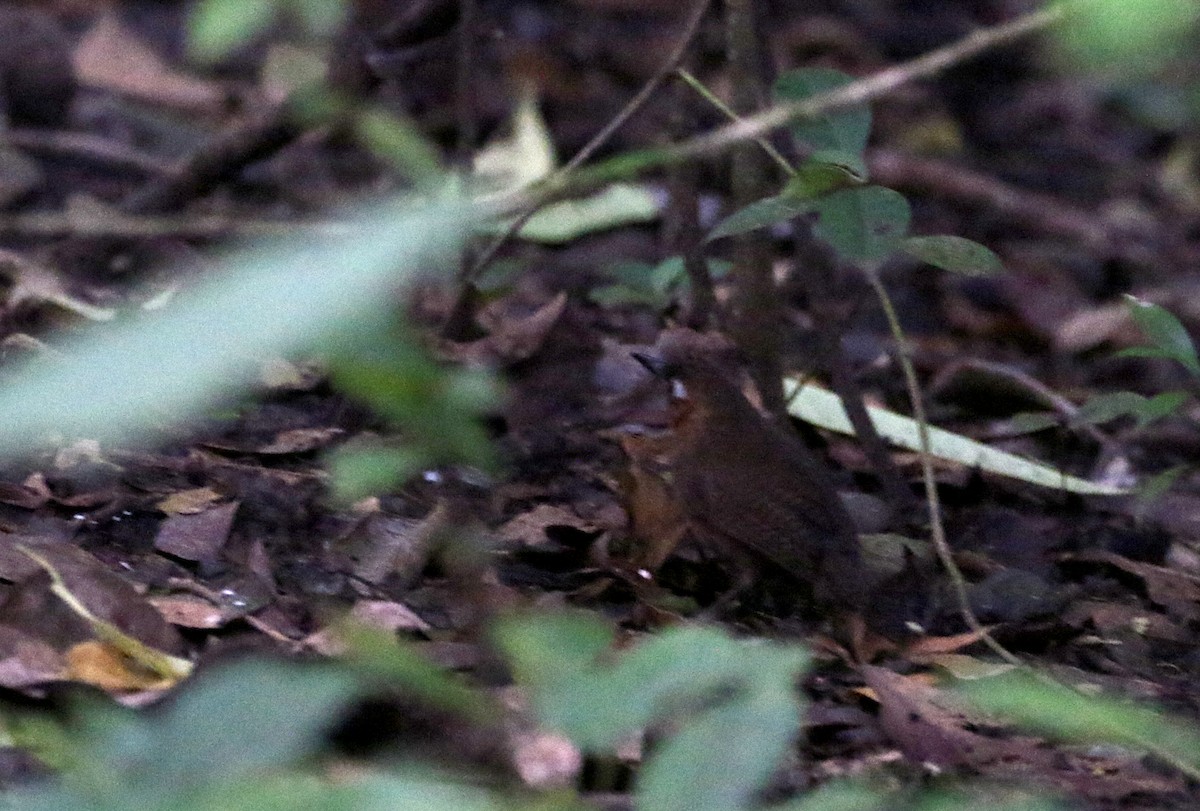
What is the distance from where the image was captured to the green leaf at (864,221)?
2682 millimetres

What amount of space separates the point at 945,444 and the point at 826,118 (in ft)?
3.25

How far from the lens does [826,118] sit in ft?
9.50

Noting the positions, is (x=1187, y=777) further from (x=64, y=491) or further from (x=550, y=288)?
(x=550, y=288)

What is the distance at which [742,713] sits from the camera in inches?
→ 54.2

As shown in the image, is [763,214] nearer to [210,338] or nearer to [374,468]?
[374,468]

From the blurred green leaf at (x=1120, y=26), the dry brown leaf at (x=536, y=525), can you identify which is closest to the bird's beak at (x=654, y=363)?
the dry brown leaf at (x=536, y=525)

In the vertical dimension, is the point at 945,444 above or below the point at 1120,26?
below

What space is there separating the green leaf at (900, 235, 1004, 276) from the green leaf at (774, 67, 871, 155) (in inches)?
8.7

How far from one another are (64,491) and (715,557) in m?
1.16

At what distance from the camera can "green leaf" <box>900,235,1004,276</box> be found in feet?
8.86

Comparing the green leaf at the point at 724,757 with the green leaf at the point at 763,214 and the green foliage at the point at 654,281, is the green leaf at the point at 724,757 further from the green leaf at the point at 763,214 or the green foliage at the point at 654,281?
the green foliage at the point at 654,281

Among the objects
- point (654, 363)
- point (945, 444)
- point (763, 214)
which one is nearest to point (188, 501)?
point (654, 363)

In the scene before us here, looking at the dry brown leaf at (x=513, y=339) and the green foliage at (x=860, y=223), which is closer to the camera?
the green foliage at (x=860, y=223)

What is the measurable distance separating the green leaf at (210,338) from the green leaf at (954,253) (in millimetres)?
1825
